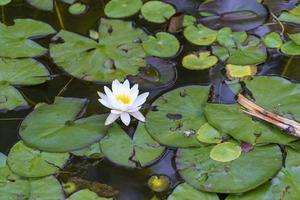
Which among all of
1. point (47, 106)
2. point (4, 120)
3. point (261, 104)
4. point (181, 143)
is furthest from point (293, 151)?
point (4, 120)

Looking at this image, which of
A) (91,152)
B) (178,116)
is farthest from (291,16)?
(91,152)

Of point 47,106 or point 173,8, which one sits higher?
point 173,8

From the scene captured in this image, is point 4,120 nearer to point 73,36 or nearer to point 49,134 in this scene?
point 49,134

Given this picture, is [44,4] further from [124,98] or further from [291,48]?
[291,48]

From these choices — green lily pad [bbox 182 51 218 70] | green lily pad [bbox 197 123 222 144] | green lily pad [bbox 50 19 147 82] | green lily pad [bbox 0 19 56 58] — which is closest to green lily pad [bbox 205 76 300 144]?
green lily pad [bbox 197 123 222 144]

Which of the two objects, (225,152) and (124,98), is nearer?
(225,152)

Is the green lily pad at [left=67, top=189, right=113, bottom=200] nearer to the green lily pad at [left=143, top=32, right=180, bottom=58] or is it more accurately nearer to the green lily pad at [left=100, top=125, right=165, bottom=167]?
the green lily pad at [left=100, top=125, right=165, bottom=167]
